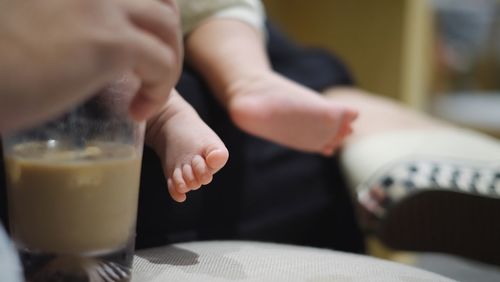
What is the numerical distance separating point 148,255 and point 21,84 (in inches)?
8.6

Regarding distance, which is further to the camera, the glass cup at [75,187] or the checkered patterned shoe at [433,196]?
the checkered patterned shoe at [433,196]

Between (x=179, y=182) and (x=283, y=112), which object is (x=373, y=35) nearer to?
(x=283, y=112)

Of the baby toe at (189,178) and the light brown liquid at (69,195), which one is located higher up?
the light brown liquid at (69,195)

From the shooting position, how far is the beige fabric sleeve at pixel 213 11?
0.70 m

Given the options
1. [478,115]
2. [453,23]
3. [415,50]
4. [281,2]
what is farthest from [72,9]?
[453,23]

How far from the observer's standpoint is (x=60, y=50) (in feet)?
0.92

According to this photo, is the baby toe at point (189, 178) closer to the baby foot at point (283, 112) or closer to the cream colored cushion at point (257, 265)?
the cream colored cushion at point (257, 265)

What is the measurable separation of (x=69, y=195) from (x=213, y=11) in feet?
1.28

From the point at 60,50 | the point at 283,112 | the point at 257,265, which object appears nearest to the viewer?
the point at 60,50

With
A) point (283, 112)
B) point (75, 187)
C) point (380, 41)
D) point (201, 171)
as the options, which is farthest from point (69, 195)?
point (380, 41)

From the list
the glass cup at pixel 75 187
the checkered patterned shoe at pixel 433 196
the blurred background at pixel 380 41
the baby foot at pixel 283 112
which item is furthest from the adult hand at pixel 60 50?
the blurred background at pixel 380 41

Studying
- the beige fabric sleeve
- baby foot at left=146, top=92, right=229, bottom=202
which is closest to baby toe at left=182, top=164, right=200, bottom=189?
baby foot at left=146, top=92, right=229, bottom=202

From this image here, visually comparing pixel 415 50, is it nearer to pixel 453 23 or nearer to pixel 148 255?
pixel 148 255

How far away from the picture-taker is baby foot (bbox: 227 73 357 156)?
64cm
